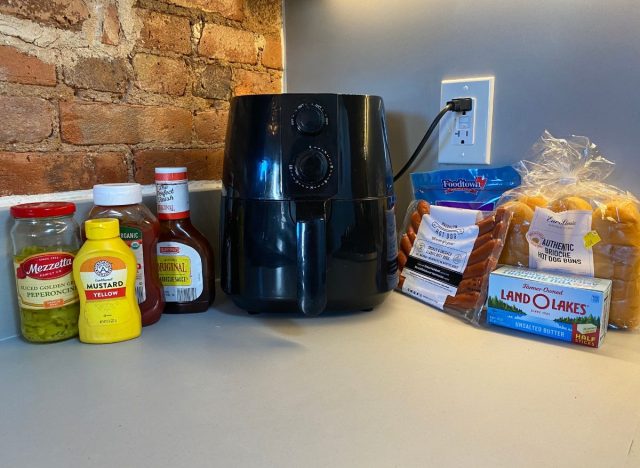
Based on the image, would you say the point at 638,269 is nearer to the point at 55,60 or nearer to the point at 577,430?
the point at 577,430

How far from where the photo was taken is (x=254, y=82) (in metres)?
1.02

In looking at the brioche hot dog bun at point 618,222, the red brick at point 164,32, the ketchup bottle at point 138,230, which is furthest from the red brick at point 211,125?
the brioche hot dog bun at point 618,222

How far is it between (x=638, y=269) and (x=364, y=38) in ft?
1.91

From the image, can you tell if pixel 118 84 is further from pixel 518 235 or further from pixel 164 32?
pixel 518 235

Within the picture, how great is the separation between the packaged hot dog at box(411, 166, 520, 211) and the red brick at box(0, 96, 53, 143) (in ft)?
1.84

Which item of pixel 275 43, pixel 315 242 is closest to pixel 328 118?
pixel 315 242

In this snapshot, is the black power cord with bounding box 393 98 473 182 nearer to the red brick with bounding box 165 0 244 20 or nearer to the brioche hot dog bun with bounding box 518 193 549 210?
the brioche hot dog bun with bounding box 518 193 549 210

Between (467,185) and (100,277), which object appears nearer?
(100,277)

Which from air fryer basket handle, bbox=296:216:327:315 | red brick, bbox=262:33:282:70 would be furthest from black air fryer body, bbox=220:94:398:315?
red brick, bbox=262:33:282:70

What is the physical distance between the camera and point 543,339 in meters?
0.68

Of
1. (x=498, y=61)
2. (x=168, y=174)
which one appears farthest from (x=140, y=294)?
(x=498, y=61)

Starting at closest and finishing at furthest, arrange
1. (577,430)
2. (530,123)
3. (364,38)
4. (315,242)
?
(577,430)
(315,242)
(530,123)
(364,38)

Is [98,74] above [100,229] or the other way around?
above

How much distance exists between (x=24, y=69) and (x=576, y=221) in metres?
0.75
